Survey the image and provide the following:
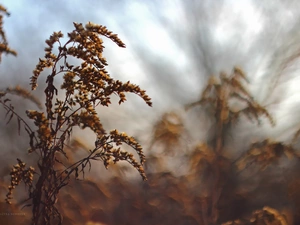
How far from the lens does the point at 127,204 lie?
1029 mm

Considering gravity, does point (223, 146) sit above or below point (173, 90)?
below

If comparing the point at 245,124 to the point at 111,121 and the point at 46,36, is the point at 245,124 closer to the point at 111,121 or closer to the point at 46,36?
the point at 111,121

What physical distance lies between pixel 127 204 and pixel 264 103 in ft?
1.47

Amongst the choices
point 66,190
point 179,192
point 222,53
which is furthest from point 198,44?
point 66,190

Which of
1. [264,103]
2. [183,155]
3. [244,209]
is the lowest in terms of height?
[244,209]

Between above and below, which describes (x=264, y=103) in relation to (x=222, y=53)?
below

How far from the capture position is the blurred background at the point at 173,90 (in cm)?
102

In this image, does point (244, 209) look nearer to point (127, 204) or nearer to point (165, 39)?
point (127, 204)

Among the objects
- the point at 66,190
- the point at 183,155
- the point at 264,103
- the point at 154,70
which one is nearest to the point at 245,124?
the point at 264,103

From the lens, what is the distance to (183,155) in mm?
1050

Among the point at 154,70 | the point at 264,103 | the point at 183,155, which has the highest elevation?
the point at 154,70

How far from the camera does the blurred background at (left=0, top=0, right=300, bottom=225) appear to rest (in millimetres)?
1020

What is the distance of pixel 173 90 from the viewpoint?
3.50 feet

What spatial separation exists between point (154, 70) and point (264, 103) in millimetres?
307
